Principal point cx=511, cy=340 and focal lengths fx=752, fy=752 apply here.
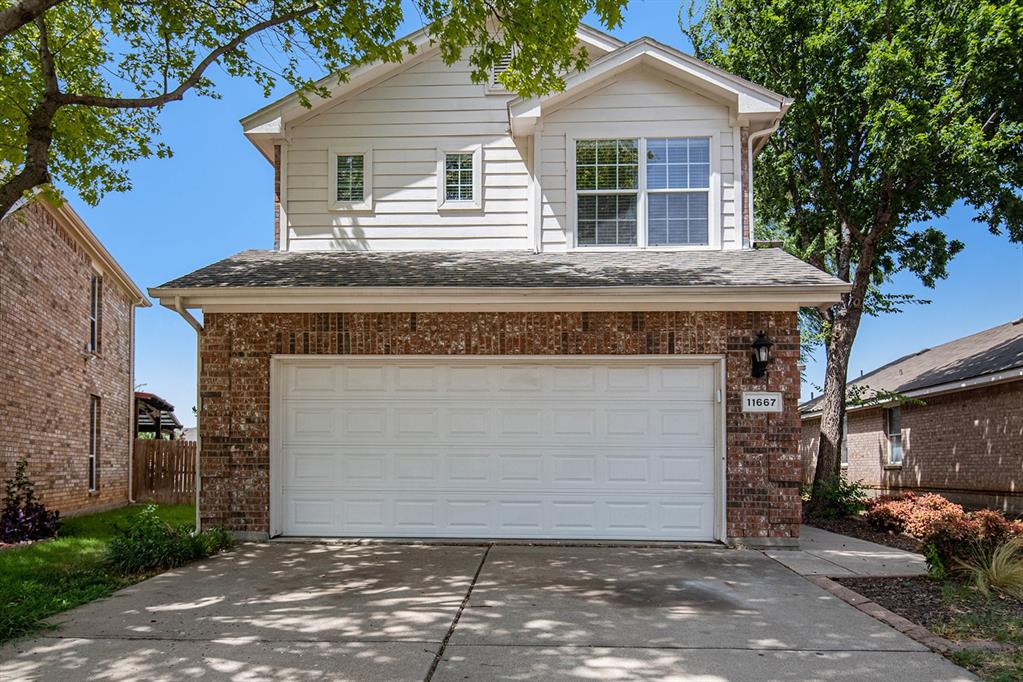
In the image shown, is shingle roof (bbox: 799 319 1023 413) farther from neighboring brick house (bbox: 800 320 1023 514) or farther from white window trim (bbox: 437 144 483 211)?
white window trim (bbox: 437 144 483 211)

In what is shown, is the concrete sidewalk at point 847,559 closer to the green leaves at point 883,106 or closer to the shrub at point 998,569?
the shrub at point 998,569

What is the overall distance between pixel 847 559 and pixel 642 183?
5587 mm

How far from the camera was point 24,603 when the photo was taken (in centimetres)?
621

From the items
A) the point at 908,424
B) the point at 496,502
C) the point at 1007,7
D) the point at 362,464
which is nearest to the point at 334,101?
the point at 362,464

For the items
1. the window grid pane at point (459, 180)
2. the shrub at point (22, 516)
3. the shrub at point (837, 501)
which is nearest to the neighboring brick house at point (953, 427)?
the shrub at point (837, 501)

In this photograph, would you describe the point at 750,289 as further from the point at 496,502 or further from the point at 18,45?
the point at 18,45

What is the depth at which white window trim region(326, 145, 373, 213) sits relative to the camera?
1118cm

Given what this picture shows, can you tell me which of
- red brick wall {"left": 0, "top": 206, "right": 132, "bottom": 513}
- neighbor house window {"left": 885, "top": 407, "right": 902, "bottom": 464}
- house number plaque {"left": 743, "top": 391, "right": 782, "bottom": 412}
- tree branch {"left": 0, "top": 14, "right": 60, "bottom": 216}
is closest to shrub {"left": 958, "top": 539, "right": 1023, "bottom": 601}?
house number plaque {"left": 743, "top": 391, "right": 782, "bottom": 412}

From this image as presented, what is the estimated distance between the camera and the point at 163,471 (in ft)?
59.5

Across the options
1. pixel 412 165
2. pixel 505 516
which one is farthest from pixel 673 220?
pixel 505 516

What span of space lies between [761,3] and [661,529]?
9.92 metres

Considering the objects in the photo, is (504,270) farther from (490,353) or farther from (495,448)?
(495,448)

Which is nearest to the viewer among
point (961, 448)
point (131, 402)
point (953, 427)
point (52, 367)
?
point (52, 367)

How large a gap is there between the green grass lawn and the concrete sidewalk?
6.87 m
